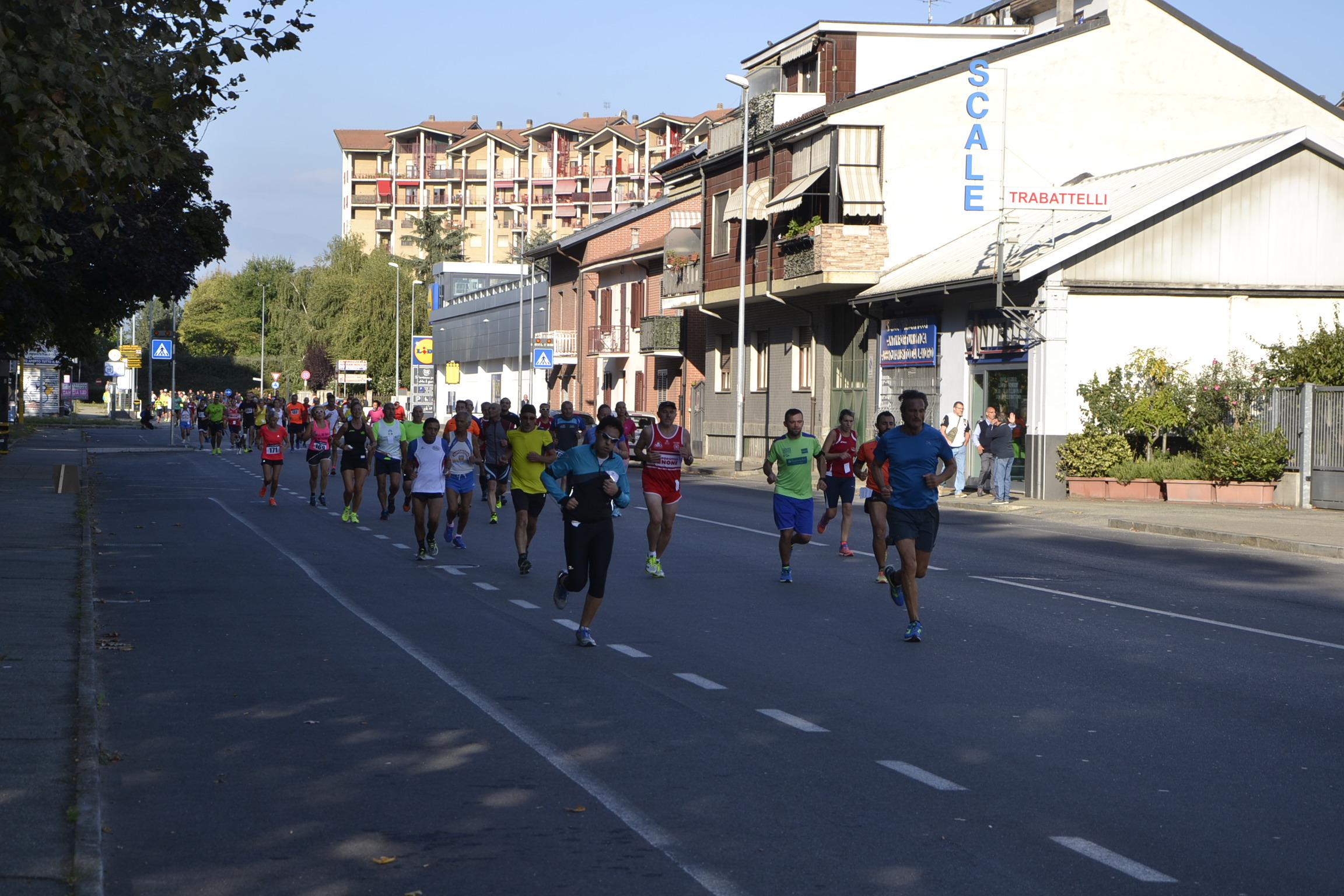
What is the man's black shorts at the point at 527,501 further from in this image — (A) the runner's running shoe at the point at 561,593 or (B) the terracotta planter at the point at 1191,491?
(B) the terracotta planter at the point at 1191,491

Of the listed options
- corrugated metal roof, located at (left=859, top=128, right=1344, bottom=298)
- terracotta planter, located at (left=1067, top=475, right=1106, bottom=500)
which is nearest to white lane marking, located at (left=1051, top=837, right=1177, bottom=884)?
terracotta planter, located at (left=1067, top=475, right=1106, bottom=500)

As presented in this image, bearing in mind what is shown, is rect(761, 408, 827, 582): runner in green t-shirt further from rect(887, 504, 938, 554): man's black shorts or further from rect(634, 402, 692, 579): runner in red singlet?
rect(887, 504, 938, 554): man's black shorts

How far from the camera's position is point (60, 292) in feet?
76.8

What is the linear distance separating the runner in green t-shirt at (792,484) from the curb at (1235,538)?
24.4 feet

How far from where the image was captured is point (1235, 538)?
66.4 ft

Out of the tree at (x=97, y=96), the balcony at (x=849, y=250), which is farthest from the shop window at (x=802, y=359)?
the tree at (x=97, y=96)

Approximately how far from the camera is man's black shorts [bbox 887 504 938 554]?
1113 cm

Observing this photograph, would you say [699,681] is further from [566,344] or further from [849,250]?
[566,344]

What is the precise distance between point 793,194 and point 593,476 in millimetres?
27666

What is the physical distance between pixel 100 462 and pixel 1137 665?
111 ft

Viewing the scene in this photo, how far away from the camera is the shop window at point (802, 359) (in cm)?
4091

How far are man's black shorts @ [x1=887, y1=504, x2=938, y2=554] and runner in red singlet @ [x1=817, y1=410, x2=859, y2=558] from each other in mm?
5638

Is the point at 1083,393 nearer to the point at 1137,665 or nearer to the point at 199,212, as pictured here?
the point at 199,212

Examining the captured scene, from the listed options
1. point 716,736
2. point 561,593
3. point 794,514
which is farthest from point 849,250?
point 716,736
